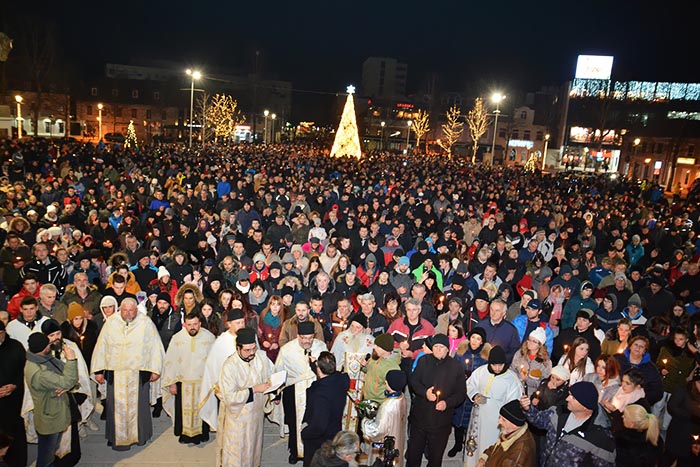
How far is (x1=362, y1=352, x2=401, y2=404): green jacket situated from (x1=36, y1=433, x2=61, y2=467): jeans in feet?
10.8

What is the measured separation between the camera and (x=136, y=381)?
19.4 ft

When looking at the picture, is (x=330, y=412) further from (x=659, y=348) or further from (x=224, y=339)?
(x=659, y=348)

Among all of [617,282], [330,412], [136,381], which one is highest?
[617,282]

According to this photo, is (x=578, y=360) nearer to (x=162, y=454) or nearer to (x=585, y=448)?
(x=585, y=448)

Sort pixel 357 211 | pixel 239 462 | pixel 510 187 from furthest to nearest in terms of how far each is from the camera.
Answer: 1. pixel 510 187
2. pixel 357 211
3. pixel 239 462

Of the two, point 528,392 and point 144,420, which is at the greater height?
point 528,392

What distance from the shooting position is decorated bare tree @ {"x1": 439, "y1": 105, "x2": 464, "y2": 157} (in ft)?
186

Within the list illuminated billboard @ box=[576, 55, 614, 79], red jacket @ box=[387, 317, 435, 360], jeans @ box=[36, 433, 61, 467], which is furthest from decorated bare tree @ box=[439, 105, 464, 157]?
jeans @ box=[36, 433, 61, 467]

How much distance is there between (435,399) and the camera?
5250 mm

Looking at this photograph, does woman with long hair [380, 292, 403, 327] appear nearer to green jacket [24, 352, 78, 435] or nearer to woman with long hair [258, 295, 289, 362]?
woman with long hair [258, 295, 289, 362]

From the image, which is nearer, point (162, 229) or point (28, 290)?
point (28, 290)

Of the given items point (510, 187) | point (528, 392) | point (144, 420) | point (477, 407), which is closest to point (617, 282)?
point (528, 392)

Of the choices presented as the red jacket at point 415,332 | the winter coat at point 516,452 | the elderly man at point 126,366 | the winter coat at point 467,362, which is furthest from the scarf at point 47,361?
the winter coat at point 467,362

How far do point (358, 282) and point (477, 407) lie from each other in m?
3.58
